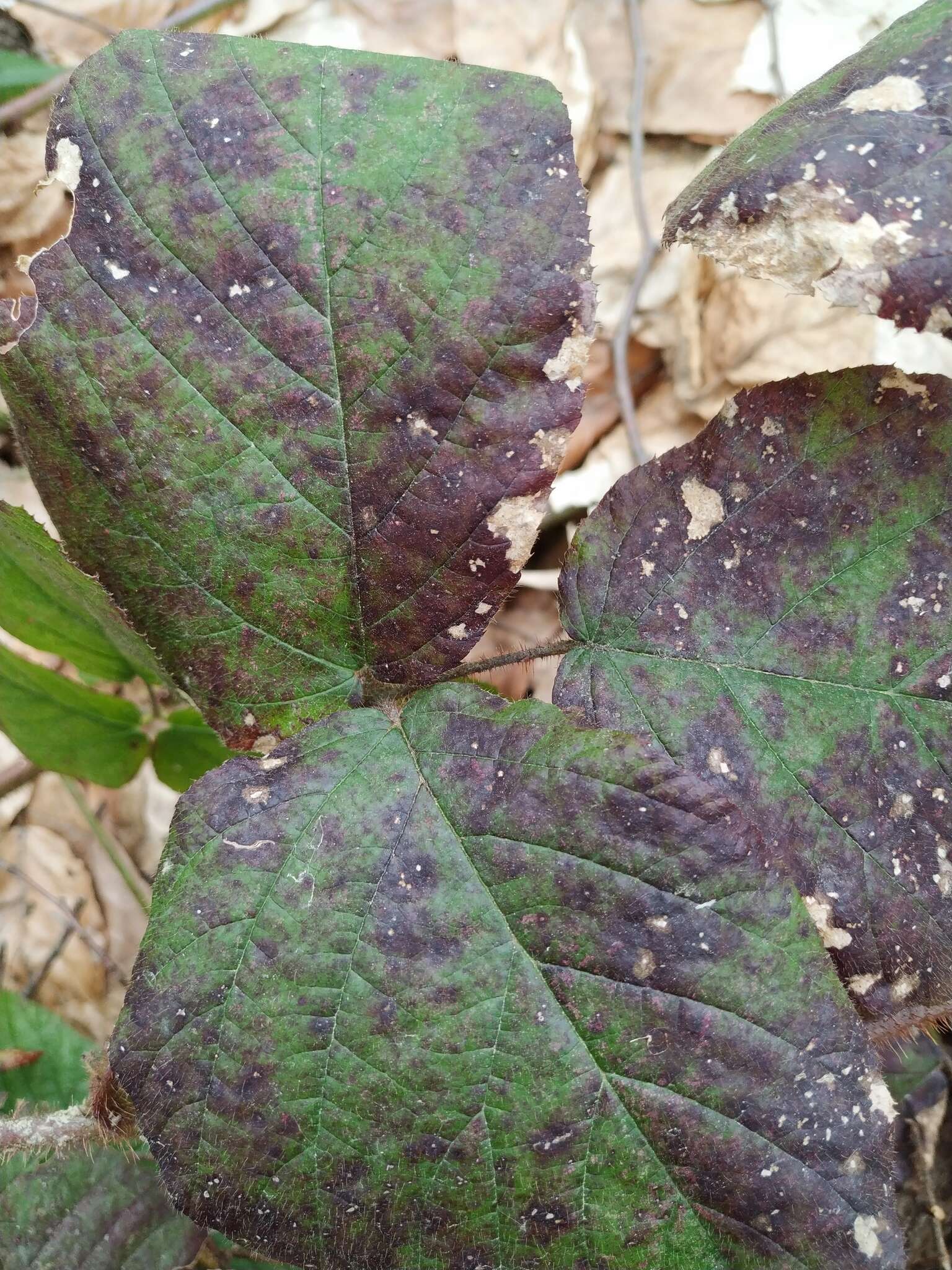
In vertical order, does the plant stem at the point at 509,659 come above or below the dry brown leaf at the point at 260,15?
below

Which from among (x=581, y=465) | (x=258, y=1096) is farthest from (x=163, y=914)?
(x=581, y=465)

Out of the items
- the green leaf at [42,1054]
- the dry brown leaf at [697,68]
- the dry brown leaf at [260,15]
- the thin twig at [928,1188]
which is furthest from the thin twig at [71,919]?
the dry brown leaf at [697,68]

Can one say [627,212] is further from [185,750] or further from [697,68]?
[185,750]

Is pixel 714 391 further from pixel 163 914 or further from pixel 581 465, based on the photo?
pixel 163 914

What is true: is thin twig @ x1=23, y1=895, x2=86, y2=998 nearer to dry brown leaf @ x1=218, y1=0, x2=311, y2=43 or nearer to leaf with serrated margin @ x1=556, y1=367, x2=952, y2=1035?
leaf with serrated margin @ x1=556, y1=367, x2=952, y2=1035

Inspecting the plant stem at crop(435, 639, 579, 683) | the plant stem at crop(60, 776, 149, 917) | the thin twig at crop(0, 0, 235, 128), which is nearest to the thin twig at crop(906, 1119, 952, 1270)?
the plant stem at crop(435, 639, 579, 683)

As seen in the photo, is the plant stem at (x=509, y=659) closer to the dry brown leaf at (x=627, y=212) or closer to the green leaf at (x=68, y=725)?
the green leaf at (x=68, y=725)
